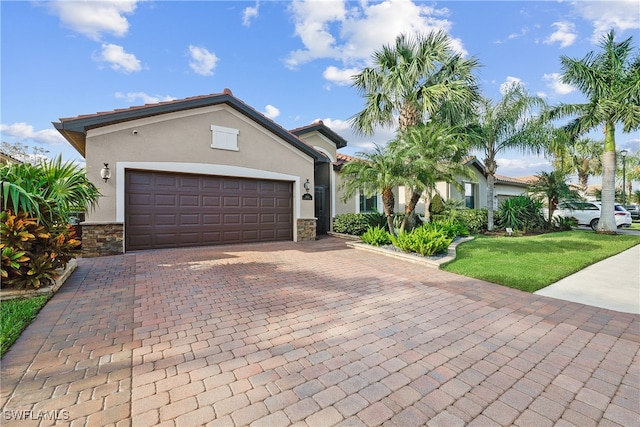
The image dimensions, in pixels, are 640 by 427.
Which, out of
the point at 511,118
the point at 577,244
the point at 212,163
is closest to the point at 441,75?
the point at 511,118

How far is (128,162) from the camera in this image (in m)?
8.88

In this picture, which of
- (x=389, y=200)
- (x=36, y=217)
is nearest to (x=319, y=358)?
(x=36, y=217)

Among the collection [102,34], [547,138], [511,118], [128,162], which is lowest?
[128,162]

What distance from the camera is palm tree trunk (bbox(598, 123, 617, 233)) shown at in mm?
14289

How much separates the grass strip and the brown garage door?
192 inches

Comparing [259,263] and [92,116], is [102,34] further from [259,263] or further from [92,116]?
[259,263]

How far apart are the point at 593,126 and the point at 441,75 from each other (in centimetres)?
947

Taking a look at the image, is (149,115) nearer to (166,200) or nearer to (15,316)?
(166,200)

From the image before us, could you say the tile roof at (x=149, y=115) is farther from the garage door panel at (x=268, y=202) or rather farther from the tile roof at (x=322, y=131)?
the tile roof at (x=322, y=131)

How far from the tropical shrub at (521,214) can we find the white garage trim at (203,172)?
11.8 m

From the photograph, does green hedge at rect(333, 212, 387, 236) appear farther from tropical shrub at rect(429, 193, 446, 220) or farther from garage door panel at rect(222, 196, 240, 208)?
garage door panel at rect(222, 196, 240, 208)

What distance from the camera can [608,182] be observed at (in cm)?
1444

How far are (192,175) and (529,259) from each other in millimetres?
11213

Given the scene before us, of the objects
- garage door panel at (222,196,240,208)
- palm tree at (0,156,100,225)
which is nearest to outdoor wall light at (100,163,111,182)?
palm tree at (0,156,100,225)
